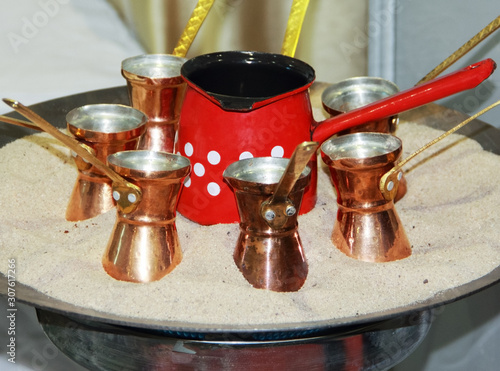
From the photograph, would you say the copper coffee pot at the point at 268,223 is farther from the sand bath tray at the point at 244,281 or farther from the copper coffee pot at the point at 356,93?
the copper coffee pot at the point at 356,93

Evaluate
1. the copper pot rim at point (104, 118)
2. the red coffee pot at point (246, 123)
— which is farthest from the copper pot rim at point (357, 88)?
the copper pot rim at point (104, 118)

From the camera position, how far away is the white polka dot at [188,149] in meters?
0.76

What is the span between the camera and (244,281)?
659 millimetres

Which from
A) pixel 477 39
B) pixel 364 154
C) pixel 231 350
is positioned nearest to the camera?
pixel 231 350

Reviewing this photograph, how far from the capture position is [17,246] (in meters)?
0.72

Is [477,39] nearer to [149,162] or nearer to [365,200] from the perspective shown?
[365,200]

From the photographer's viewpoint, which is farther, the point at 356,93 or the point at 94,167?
the point at 356,93

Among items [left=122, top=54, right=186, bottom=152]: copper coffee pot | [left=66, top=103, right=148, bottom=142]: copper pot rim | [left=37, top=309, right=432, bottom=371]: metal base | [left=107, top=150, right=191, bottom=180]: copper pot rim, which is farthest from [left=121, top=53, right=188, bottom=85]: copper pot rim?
[left=37, top=309, right=432, bottom=371]: metal base

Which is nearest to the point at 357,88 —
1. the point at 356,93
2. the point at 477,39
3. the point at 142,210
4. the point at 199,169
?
the point at 356,93

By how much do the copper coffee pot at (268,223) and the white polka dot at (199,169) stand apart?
0.08 meters

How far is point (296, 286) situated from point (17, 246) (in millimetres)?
257

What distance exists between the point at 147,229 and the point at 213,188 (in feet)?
0.36

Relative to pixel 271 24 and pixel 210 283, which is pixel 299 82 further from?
pixel 271 24

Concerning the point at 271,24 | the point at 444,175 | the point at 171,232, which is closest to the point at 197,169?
the point at 171,232
